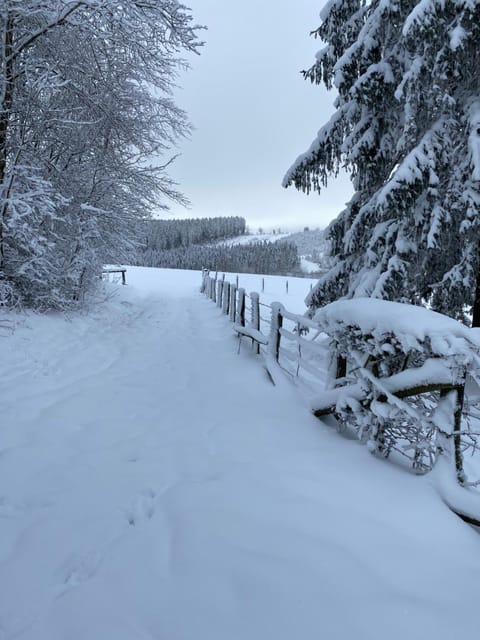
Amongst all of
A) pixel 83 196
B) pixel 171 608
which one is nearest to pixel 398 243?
pixel 171 608

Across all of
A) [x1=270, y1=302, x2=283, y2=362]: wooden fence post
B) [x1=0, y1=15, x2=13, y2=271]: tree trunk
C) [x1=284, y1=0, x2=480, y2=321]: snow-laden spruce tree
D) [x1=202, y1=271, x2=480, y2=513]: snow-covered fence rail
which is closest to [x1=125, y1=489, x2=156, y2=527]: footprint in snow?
[x1=202, y1=271, x2=480, y2=513]: snow-covered fence rail

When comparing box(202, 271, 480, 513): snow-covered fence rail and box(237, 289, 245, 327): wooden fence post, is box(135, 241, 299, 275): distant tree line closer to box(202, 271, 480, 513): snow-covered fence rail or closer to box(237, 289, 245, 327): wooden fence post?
box(237, 289, 245, 327): wooden fence post

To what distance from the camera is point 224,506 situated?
8.78 ft

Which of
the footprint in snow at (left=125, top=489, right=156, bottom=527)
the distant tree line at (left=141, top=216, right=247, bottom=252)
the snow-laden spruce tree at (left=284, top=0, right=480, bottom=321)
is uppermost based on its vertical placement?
the distant tree line at (left=141, top=216, right=247, bottom=252)

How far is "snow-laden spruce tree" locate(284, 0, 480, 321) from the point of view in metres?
5.77

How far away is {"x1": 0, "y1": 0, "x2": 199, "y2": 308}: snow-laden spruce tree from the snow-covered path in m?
4.79

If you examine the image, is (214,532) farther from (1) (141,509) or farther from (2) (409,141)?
(2) (409,141)

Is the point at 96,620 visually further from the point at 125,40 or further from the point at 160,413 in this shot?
the point at 125,40

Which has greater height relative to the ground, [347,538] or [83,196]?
[83,196]

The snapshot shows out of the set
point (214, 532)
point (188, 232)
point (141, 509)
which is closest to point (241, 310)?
point (141, 509)

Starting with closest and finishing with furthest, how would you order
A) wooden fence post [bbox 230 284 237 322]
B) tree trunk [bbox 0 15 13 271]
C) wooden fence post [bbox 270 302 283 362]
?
wooden fence post [bbox 270 302 283 362], tree trunk [bbox 0 15 13 271], wooden fence post [bbox 230 284 237 322]

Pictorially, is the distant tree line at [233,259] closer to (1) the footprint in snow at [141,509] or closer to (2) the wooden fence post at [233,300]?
(2) the wooden fence post at [233,300]

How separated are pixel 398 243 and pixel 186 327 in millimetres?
6387

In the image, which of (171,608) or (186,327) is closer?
(171,608)
